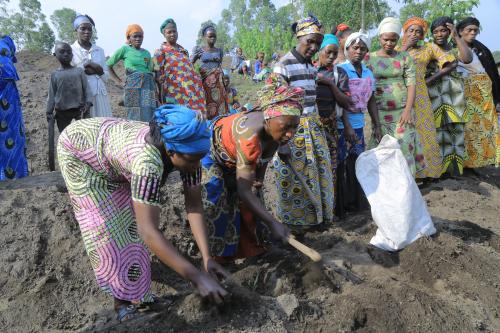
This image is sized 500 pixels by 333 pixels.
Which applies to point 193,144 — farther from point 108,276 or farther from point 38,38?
point 38,38

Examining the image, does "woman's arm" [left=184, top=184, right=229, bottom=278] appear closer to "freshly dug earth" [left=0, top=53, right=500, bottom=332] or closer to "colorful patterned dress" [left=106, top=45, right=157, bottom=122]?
"freshly dug earth" [left=0, top=53, right=500, bottom=332]

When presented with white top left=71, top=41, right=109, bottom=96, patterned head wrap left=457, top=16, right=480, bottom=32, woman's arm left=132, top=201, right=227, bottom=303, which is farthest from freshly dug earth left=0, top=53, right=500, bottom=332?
patterned head wrap left=457, top=16, right=480, bottom=32

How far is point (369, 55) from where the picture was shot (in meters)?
4.57

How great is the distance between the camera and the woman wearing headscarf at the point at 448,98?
5.12m

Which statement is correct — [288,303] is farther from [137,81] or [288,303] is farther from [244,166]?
[137,81]

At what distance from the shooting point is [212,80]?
5.57 metres

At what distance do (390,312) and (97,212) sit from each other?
66.7 inches

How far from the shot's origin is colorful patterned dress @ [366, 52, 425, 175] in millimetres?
4508

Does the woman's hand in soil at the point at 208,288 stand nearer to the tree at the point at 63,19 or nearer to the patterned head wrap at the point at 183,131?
the patterned head wrap at the point at 183,131

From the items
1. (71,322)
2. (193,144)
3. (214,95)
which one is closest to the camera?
(193,144)

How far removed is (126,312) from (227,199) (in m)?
1.02

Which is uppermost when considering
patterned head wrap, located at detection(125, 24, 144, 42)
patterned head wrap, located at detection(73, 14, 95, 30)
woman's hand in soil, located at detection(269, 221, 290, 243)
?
patterned head wrap, located at detection(73, 14, 95, 30)

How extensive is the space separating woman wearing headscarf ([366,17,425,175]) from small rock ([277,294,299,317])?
8.48 feet

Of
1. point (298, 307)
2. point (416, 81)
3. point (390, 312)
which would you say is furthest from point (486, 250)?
point (416, 81)
